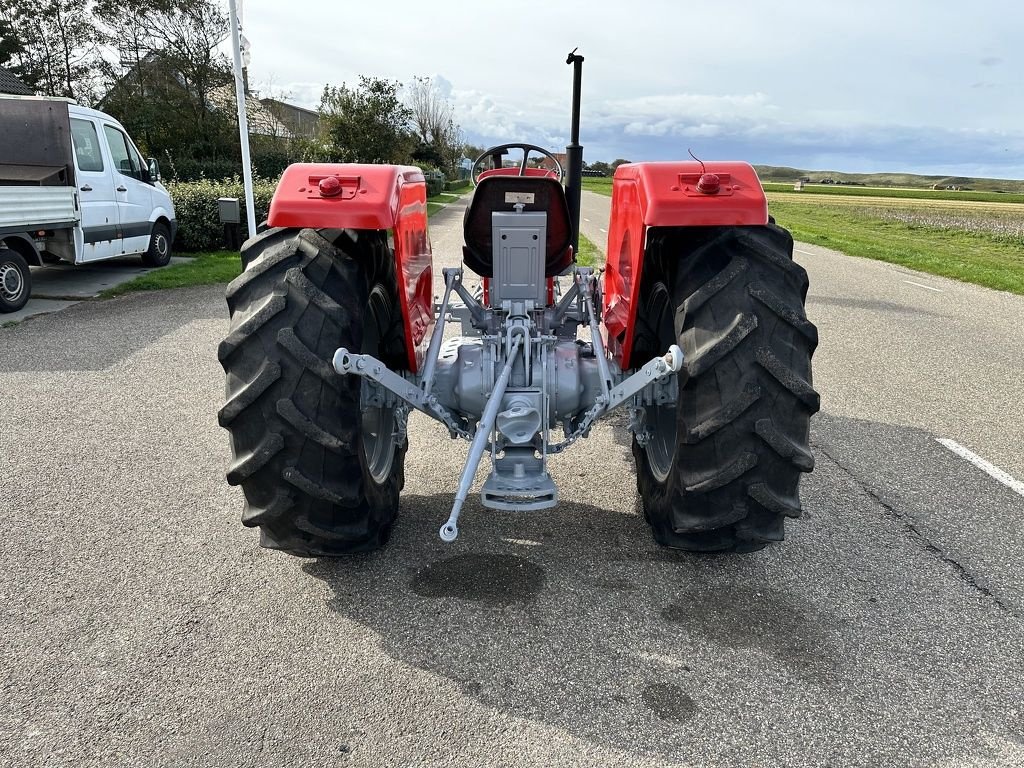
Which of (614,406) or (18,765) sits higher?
(614,406)

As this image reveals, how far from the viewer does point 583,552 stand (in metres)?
3.34

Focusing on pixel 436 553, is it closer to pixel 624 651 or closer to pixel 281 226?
pixel 624 651

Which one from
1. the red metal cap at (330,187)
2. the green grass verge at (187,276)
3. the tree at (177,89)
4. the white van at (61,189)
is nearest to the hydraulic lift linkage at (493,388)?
the red metal cap at (330,187)

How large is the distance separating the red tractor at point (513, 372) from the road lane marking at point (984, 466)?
7.65 feet

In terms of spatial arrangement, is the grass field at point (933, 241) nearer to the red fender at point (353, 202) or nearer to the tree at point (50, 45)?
the red fender at point (353, 202)

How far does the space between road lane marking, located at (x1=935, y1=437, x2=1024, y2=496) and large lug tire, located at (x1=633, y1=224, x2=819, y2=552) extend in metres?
2.32

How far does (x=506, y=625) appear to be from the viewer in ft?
9.20

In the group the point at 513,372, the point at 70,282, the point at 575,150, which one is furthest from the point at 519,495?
the point at 70,282

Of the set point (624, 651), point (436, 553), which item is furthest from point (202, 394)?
point (624, 651)

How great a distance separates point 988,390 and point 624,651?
5.05 meters

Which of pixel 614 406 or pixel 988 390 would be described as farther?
pixel 988 390

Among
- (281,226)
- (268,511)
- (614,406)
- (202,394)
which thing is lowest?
(202,394)

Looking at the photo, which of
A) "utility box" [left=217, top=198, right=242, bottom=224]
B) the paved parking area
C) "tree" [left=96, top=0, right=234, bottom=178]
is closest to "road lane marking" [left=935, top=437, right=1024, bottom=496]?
"utility box" [left=217, top=198, right=242, bottom=224]

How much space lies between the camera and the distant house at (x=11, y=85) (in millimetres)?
24984
